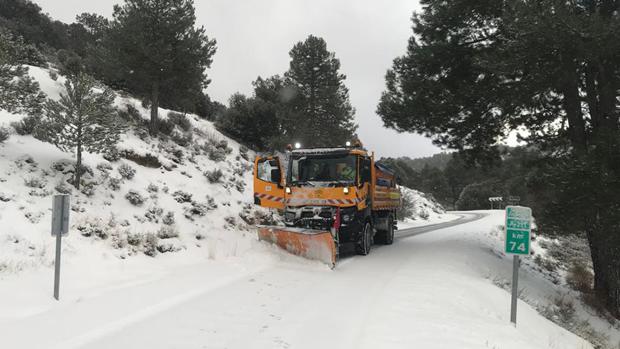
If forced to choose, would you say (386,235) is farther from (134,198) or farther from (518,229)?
(134,198)

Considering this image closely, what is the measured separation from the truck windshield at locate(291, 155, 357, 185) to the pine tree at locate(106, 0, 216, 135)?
10.9 meters

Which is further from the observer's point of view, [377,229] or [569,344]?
[377,229]

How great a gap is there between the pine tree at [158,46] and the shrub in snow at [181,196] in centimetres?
704

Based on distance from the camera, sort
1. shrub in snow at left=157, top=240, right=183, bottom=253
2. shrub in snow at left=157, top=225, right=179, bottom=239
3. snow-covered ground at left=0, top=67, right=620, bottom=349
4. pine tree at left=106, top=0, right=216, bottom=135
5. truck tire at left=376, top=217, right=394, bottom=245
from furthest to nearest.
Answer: pine tree at left=106, top=0, right=216, bottom=135, truck tire at left=376, top=217, right=394, bottom=245, shrub in snow at left=157, top=225, right=179, bottom=239, shrub in snow at left=157, top=240, right=183, bottom=253, snow-covered ground at left=0, top=67, right=620, bottom=349

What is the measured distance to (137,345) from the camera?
4727 millimetres

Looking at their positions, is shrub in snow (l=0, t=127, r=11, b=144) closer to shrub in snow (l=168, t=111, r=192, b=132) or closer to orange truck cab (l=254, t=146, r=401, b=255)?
orange truck cab (l=254, t=146, r=401, b=255)

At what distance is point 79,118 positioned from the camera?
1105cm

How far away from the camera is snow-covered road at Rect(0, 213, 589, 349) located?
5059 mm

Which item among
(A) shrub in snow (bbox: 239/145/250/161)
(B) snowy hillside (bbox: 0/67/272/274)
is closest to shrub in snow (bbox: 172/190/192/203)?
(B) snowy hillside (bbox: 0/67/272/274)

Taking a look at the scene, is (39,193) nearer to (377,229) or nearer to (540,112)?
(377,229)

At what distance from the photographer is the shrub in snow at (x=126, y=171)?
13211mm

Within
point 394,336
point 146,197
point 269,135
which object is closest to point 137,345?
point 394,336

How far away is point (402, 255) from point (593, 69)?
802 cm

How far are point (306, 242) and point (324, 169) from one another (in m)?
2.46
